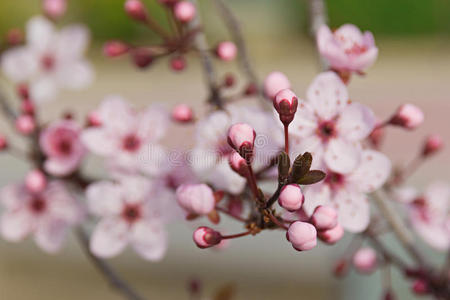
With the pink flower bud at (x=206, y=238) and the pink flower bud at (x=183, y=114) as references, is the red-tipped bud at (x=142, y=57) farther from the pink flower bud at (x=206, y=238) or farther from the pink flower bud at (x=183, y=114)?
the pink flower bud at (x=206, y=238)

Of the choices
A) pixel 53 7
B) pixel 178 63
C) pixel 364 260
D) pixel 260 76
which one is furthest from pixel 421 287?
pixel 260 76

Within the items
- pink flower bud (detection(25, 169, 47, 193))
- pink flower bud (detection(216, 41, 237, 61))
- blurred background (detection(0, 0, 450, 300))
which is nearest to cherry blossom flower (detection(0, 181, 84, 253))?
pink flower bud (detection(25, 169, 47, 193))

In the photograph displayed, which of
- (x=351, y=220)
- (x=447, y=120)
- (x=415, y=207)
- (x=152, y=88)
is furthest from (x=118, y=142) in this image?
(x=152, y=88)

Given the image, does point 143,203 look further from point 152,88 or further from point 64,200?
point 152,88

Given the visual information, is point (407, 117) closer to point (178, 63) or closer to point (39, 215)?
point (178, 63)

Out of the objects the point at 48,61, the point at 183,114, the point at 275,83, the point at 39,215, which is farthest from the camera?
the point at 48,61

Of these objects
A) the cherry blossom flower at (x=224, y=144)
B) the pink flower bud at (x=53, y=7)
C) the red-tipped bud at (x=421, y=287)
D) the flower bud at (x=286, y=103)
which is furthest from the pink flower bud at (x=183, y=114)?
the pink flower bud at (x=53, y=7)

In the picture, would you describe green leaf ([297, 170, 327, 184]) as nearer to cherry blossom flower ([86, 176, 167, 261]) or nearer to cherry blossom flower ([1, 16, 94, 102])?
cherry blossom flower ([86, 176, 167, 261])
